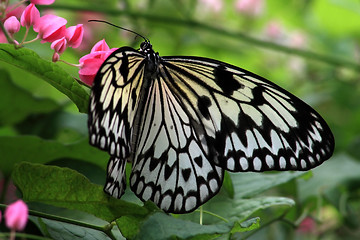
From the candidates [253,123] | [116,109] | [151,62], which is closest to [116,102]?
[116,109]

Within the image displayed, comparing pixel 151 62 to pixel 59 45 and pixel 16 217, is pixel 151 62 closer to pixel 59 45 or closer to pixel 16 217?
pixel 59 45

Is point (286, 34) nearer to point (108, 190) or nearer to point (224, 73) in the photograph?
point (224, 73)

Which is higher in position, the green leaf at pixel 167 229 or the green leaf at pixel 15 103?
the green leaf at pixel 15 103

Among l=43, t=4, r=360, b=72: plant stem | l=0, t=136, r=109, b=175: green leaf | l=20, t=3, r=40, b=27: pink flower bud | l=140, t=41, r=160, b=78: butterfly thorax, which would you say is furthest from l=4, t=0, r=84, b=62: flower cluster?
l=43, t=4, r=360, b=72: plant stem

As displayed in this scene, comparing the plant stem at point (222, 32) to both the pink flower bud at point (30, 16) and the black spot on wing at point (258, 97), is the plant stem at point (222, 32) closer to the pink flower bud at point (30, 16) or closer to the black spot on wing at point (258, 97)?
the pink flower bud at point (30, 16)

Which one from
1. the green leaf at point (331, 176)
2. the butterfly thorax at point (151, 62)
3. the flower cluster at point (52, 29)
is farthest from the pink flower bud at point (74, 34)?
the green leaf at point (331, 176)

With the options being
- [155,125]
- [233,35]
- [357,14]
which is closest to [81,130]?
[155,125]

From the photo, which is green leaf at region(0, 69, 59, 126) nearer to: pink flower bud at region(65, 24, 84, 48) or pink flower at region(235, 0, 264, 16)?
pink flower bud at region(65, 24, 84, 48)
